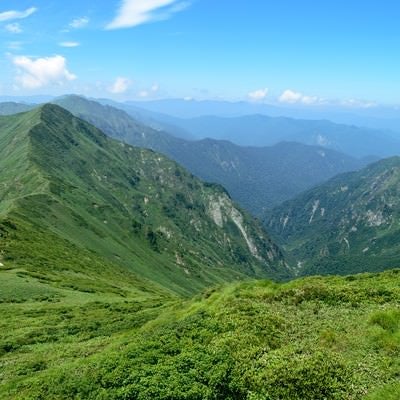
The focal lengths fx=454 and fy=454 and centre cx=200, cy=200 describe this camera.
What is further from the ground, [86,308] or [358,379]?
[358,379]

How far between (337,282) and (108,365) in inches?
1095

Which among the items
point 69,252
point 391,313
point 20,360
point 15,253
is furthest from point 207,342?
point 69,252

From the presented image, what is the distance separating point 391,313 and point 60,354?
31.0 metres

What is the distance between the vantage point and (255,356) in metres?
28.3

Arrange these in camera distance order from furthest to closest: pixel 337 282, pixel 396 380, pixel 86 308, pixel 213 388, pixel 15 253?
pixel 15 253 < pixel 86 308 < pixel 337 282 < pixel 213 388 < pixel 396 380

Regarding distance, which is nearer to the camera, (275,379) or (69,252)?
(275,379)

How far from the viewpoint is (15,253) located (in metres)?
127

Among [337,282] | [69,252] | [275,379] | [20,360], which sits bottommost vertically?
[69,252]

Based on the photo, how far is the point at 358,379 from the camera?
24.6 meters

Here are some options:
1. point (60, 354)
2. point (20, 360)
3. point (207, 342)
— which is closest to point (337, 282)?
point (207, 342)

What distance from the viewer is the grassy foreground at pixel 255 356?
24.9 metres

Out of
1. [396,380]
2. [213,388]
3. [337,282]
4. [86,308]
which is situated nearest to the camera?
[396,380]

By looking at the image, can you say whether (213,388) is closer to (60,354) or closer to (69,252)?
(60,354)

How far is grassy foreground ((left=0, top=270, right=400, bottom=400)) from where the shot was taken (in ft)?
81.6
